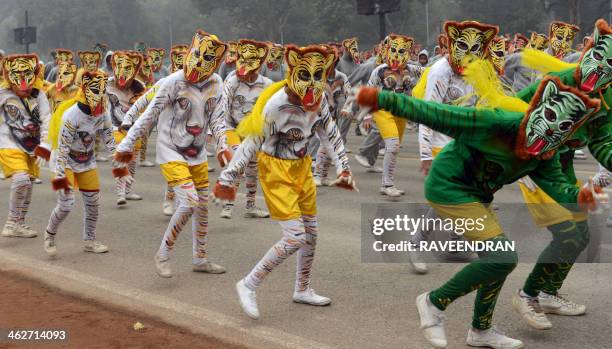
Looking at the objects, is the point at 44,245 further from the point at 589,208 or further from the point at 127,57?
the point at 589,208

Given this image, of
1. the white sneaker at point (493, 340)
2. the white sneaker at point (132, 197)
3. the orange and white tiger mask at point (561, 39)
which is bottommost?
the white sneaker at point (132, 197)

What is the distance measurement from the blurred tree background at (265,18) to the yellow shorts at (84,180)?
21.6 m

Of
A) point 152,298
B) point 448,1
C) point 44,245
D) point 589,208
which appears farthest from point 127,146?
point 448,1

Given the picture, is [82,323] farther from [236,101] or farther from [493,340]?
[236,101]

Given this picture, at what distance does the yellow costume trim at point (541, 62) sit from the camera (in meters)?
5.99

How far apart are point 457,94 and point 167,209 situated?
4.17 m

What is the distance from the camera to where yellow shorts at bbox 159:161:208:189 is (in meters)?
7.21

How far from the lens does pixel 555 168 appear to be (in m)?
5.38

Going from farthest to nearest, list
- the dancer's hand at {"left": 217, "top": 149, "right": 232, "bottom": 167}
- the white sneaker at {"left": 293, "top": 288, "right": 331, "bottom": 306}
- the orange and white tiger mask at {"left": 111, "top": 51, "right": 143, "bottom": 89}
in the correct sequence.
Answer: the orange and white tiger mask at {"left": 111, "top": 51, "right": 143, "bottom": 89} < the dancer's hand at {"left": 217, "top": 149, "right": 232, "bottom": 167} < the white sneaker at {"left": 293, "top": 288, "right": 331, "bottom": 306}

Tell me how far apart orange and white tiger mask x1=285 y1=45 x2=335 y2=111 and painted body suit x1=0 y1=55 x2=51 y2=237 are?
3803 mm

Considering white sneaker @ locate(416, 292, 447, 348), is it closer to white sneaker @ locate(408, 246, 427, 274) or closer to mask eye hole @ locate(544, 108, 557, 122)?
mask eye hole @ locate(544, 108, 557, 122)

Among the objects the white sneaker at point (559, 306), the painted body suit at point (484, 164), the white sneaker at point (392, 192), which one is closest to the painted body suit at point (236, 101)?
the white sneaker at point (392, 192)

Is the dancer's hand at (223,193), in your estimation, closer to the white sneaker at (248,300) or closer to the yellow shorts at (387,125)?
the white sneaker at (248,300)

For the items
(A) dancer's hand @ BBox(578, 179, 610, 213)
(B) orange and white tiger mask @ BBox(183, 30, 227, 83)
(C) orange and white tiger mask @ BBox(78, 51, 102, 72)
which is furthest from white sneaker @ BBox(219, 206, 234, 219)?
(A) dancer's hand @ BBox(578, 179, 610, 213)
